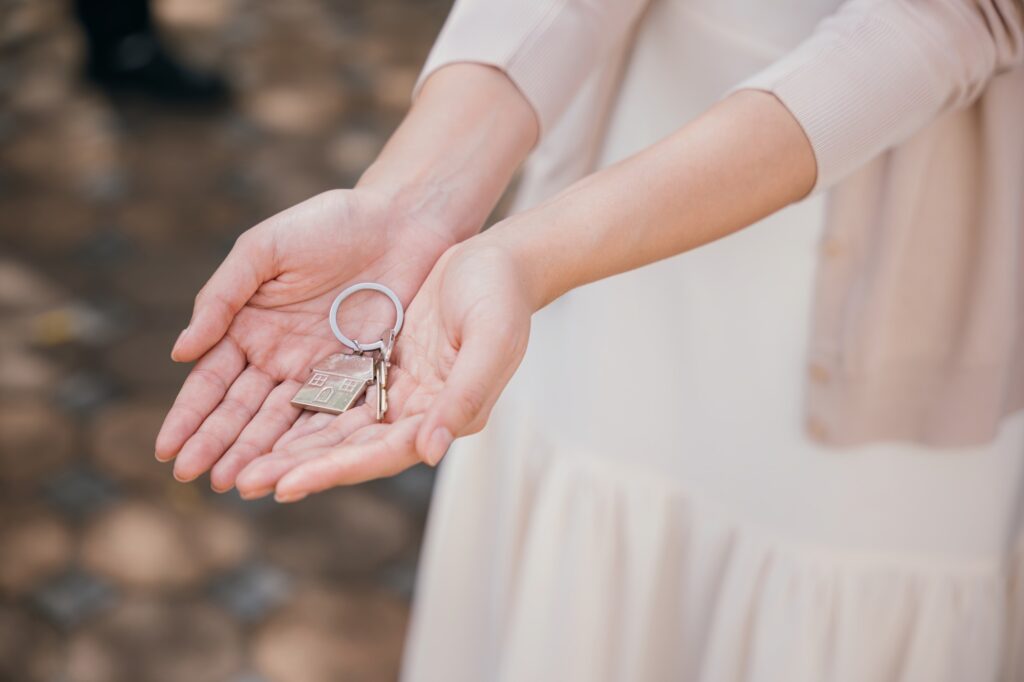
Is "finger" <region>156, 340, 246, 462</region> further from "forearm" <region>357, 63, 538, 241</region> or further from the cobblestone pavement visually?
the cobblestone pavement

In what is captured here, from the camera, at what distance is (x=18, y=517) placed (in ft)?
6.73

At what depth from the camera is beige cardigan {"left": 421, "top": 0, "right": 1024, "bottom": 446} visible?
964 mm

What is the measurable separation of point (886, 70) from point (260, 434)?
62cm

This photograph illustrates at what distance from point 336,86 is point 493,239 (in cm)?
261

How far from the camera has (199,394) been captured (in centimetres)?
92

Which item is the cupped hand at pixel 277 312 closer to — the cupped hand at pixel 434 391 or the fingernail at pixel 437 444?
the cupped hand at pixel 434 391

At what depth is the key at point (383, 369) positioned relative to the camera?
937mm

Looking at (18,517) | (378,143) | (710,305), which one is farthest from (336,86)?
(710,305)

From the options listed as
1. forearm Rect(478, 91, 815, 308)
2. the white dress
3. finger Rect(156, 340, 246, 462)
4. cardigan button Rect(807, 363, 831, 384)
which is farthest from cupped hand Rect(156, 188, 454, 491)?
cardigan button Rect(807, 363, 831, 384)

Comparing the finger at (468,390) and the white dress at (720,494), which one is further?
the white dress at (720,494)

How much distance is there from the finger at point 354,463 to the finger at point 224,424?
10 cm

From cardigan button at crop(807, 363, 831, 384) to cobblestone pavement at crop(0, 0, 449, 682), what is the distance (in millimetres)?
1023

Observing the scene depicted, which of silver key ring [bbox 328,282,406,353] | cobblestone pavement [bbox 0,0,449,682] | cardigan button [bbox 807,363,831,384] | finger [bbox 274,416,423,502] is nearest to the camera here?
finger [bbox 274,416,423,502]

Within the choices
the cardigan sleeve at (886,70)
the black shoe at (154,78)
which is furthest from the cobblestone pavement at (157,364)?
the cardigan sleeve at (886,70)
